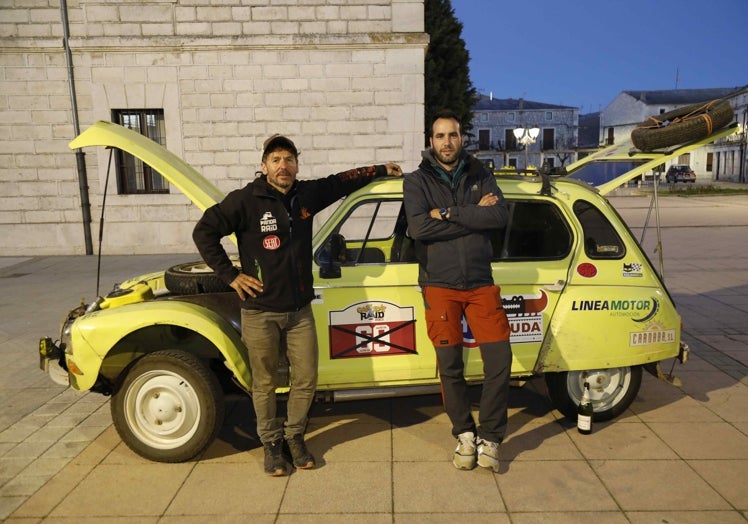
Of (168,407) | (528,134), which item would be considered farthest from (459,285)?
(528,134)

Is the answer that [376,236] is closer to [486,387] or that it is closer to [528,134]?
[486,387]

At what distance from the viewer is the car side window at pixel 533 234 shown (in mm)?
4207

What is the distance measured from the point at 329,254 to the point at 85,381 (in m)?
1.91

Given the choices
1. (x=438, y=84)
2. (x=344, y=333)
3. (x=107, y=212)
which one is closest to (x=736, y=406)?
(x=344, y=333)

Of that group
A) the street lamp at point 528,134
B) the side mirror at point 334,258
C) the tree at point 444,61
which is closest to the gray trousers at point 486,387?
the side mirror at point 334,258

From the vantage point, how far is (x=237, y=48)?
13461 millimetres

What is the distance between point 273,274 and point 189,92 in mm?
11571

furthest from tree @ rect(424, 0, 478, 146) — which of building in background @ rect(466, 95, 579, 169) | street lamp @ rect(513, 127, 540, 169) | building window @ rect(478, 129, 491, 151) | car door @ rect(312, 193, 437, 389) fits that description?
building window @ rect(478, 129, 491, 151)

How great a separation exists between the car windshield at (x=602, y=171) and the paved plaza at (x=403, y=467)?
195 centimetres

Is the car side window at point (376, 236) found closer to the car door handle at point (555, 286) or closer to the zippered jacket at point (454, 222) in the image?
the zippered jacket at point (454, 222)

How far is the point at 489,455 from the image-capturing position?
3723 millimetres

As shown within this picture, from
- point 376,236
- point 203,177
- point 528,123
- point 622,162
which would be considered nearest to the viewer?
point 203,177

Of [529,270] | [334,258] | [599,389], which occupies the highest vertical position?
[334,258]

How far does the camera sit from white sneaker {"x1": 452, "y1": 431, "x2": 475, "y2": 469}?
3752mm
